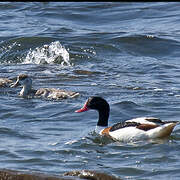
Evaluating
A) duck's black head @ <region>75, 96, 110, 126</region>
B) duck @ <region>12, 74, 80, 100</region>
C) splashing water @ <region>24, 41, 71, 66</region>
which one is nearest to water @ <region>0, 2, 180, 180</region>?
splashing water @ <region>24, 41, 71, 66</region>

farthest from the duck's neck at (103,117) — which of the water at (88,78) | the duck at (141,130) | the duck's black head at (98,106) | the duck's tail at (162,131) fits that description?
the duck's tail at (162,131)

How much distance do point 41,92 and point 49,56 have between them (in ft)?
12.8

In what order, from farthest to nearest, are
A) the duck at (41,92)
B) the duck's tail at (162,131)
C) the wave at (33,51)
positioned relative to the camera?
the wave at (33,51), the duck at (41,92), the duck's tail at (162,131)

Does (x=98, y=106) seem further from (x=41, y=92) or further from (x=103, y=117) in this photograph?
(x=41, y=92)

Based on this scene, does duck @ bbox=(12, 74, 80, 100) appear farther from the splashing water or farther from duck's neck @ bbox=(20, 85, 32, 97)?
the splashing water

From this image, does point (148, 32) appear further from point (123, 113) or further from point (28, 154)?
point (28, 154)

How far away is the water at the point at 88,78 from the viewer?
30.7 ft

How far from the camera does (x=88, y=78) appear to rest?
15469mm

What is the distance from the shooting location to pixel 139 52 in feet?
61.4

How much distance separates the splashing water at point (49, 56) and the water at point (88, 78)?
0.09 feet

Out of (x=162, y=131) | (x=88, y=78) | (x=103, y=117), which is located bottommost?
(x=88, y=78)

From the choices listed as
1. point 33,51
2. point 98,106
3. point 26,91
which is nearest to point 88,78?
point 26,91

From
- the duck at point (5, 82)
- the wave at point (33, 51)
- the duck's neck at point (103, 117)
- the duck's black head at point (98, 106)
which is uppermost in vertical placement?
the duck's black head at point (98, 106)

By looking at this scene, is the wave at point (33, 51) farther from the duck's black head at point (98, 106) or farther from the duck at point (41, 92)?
the duck's black head at point (98, 106)
